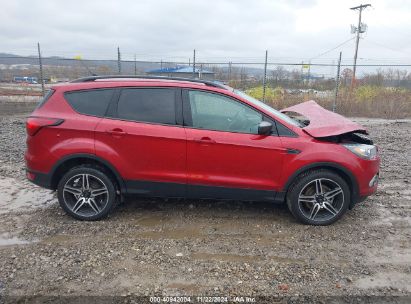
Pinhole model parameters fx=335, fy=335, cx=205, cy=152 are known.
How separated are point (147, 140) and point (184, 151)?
0.46m

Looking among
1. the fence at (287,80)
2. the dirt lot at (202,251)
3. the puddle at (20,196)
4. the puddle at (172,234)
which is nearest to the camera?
the dirt lot at (202,251)

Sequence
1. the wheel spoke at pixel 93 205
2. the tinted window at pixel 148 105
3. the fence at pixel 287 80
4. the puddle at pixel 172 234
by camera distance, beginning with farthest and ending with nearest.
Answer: the fence at pixel 287 80, the wheel spoke at pixel 93 205, the tinted window at pixel 148 105, the puddle at pixel 172 234

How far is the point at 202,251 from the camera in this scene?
3.62 metres

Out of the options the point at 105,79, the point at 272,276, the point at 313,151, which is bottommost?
the point at 272,276

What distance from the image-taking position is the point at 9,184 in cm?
547

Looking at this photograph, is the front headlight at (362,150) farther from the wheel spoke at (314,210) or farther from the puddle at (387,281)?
the puddle at (387,281)

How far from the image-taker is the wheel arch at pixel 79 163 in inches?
161

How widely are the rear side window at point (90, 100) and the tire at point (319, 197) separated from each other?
8.37 ft

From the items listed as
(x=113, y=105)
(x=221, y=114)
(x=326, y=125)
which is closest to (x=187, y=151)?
(x=221, y=114)

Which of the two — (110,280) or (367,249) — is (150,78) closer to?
(110,280)

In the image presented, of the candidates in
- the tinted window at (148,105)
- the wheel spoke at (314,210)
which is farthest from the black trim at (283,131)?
the tinted window at (148,105)

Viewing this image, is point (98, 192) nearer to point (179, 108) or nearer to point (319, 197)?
point (179, 108)

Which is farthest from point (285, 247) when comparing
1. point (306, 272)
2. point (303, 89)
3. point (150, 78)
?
point (303, 89)

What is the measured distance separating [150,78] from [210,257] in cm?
240
